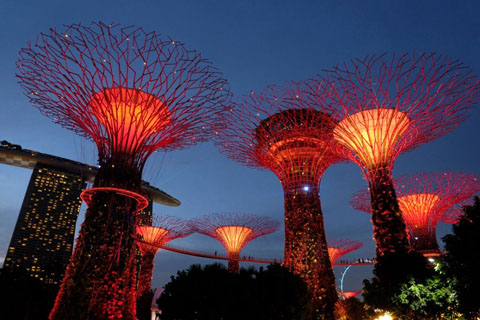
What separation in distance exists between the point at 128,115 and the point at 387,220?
998 centimetres

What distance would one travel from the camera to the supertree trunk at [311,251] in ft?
49.6

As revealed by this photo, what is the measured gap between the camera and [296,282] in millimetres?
12727

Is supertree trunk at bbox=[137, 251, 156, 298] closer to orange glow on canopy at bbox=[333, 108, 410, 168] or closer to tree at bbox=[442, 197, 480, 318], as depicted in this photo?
orange glow on canopy at bbox=[333, 108, 410, 168]

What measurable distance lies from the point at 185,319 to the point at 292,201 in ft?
24.3

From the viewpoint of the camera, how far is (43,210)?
3110 inches

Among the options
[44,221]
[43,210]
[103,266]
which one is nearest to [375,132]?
[103,266]

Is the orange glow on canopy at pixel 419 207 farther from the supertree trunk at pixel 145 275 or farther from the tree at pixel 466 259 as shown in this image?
the supertree trunk at pixel 145 275

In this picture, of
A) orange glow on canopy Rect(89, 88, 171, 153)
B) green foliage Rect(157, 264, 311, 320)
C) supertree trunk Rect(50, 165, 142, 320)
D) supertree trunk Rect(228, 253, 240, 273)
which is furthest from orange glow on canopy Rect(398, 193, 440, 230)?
supertree trunk Rect(50, 165, 142, 320)

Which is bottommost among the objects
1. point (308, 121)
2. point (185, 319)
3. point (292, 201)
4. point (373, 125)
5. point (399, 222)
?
point (185, 319)

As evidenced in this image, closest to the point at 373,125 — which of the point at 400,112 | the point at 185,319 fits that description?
the point at 400,112

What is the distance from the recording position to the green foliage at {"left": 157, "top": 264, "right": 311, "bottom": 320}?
1205cm

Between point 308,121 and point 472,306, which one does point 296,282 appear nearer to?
point 472,306

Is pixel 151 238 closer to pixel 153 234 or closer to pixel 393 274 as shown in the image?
pixel 153 234

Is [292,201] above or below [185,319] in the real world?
above
